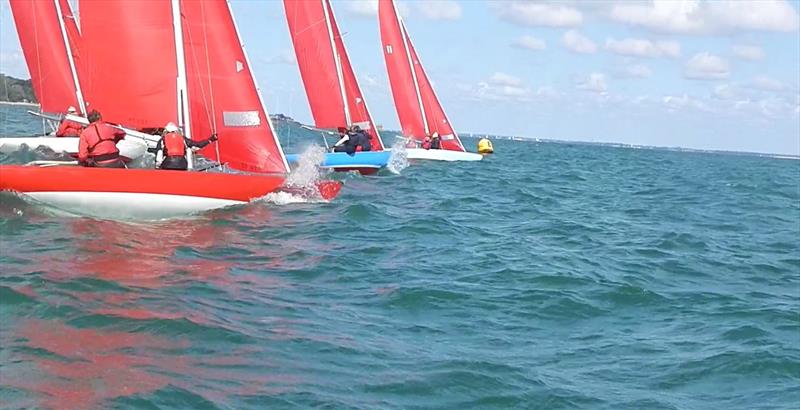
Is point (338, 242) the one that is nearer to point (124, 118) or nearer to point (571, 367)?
point (124, 118)

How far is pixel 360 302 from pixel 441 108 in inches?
1241

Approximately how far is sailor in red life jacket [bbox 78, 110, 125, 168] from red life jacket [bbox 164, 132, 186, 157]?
798 millimetres

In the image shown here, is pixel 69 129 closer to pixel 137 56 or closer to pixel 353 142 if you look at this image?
pixel 353 142

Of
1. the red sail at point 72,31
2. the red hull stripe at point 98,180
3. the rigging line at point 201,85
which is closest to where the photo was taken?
the red hull stripe at point 98,180

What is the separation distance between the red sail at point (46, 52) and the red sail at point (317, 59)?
703 centimetres

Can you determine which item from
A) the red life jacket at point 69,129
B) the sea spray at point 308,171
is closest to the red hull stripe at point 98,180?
the sea spray at point 308,171

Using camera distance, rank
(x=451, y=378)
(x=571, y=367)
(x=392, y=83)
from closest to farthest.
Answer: (x=451, y=378)
(x=571, y=367)
(x=392, y=83)

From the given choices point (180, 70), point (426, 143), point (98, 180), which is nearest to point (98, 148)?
point (98, 180)

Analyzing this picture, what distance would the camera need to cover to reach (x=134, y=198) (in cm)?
1515

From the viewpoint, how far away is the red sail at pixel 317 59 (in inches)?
1161

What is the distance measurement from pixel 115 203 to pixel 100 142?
1249 mm

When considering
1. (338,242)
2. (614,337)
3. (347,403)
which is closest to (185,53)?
(338,242)

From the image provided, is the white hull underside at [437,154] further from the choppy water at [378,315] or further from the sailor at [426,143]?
the choppy water at [378,315]

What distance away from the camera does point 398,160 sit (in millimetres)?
34156
